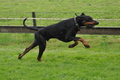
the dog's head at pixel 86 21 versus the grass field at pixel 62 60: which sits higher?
the dog's head at pixel 86 21

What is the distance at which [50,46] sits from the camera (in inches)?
481

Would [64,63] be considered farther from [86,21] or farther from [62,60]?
[86,21]

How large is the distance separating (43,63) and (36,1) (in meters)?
14.1

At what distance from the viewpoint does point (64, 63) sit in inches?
360

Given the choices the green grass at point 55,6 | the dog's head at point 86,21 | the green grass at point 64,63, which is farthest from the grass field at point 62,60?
the green grass at point 55,6

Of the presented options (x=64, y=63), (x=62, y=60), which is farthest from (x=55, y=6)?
(x=64, y=63)

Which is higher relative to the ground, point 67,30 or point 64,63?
point 67,30

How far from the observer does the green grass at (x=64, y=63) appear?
307 inches

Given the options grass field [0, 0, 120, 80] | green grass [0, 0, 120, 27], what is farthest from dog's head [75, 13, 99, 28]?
green grass [0, 0, 120, 27]

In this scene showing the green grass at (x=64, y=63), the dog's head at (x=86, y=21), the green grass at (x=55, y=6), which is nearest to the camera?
the green grass at (x=64, y=63)

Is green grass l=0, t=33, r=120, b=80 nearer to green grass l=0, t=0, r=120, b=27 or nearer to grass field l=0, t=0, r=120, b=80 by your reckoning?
grass field l=0, t=0, r=120, b=80

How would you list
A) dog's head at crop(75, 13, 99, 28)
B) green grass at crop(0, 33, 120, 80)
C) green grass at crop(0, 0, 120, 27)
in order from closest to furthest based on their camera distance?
green grass at crop(0, 33, 120, 80), dog's head at crop(75, 13, 99, 28), green grass at crop(0, 0, 120, 27)

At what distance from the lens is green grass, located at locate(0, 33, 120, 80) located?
25.6 ft

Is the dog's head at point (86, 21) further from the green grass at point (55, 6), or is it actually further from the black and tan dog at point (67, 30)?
the green grass at point (55, 6)
